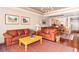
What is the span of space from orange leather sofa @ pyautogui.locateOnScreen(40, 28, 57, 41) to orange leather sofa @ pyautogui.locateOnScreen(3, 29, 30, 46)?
0.37m

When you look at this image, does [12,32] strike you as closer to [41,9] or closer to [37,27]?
[37,27]

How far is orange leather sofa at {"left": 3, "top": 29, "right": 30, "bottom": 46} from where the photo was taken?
1.80m

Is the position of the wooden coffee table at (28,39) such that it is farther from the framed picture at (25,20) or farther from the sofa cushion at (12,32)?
the framed picture at (25,20)

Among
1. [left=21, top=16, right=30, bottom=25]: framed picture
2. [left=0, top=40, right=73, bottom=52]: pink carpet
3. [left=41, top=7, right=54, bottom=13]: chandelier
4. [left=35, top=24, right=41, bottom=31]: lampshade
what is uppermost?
[left=41, top=7, right=54, bottom=13]: chandelier

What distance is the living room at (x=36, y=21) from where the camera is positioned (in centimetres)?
181

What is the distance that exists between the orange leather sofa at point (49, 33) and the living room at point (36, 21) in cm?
3

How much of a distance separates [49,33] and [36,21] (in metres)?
0.38

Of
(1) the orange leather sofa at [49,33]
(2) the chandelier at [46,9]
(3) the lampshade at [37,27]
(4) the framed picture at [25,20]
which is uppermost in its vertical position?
(2) the chandelier at [46,9]

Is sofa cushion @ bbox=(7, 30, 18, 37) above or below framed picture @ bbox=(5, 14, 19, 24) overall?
below

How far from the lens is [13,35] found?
72.6 inches

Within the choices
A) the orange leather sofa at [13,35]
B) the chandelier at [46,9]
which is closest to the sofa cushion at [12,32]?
the orange leather sofa at [13,35]

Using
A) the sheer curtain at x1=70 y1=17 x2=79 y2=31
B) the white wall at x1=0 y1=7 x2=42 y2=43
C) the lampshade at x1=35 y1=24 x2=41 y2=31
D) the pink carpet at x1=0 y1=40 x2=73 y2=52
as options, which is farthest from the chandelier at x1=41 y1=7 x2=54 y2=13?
the pink carpet at x1=0 y1=40 x2=73 y2=52

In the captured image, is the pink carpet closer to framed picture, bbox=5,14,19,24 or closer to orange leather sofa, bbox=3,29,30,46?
Result: orange leather sofa, bbox=3,29,30,46
